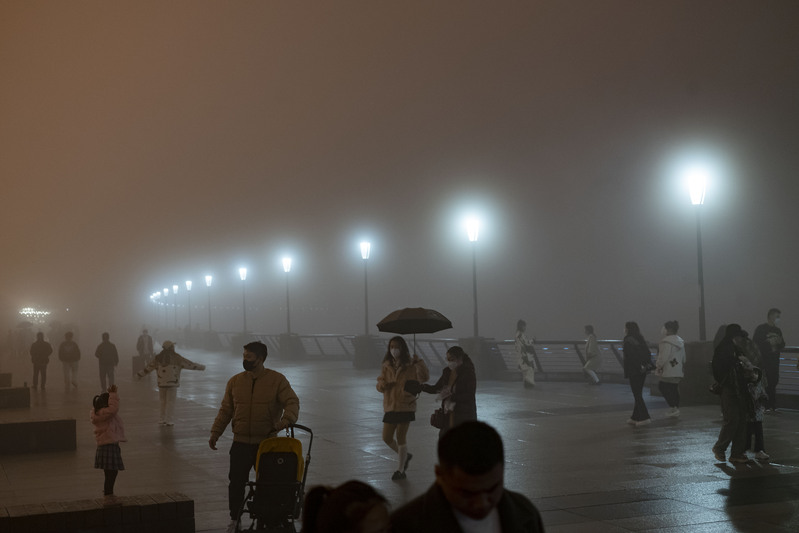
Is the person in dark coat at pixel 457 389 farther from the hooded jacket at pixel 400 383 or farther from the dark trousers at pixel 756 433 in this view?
the dark trousers at pixel 756 433

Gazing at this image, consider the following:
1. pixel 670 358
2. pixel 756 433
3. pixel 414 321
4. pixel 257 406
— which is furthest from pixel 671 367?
pixel 257 406

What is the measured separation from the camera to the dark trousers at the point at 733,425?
471 inches

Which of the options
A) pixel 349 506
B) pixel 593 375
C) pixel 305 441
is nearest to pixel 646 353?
pixel 305 441

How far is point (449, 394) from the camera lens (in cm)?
1112

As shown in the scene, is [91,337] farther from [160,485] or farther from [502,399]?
[160,485]

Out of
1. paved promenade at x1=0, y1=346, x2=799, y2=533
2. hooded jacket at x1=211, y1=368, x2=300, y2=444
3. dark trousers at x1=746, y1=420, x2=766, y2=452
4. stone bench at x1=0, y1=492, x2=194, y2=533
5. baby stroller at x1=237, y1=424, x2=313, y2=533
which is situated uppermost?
hooded jacket at x1=211, y1=368, x2=300, y2=444

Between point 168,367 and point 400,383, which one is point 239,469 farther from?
point 168,367

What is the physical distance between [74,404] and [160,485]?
12112 millimetres

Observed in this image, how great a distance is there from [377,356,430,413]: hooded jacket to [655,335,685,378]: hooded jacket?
711 centimetres

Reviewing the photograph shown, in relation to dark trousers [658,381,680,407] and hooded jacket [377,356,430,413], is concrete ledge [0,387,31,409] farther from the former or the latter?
dark trousers [658,381,680,407]

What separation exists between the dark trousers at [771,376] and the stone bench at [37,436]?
474 inches

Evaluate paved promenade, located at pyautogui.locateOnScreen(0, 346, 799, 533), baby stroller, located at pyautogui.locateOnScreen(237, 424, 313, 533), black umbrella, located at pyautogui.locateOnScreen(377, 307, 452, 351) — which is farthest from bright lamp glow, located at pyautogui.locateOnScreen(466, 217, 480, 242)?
baby stroller, located at pyautogui.locateOnScreen(237, 424, 313, 533)

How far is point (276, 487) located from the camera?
23.4 ft

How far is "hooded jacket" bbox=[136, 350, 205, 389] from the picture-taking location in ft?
58.0
